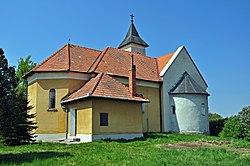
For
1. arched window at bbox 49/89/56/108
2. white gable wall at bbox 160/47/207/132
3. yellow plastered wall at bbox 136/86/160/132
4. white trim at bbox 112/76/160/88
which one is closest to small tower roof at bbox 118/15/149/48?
white gable wall at bbox 160/47/207/132

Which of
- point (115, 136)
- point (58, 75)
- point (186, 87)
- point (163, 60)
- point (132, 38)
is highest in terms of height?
point (132, 38)

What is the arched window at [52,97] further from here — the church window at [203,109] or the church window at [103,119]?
the church window at [203,109]

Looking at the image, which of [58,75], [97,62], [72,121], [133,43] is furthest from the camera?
[133,43]

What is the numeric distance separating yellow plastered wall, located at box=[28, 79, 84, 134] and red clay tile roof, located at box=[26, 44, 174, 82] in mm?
1212

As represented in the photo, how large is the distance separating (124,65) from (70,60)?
18.6 feet

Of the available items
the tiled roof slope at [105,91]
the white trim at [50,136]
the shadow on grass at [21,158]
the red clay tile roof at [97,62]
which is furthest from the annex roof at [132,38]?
the shadow on grass at [21,158]

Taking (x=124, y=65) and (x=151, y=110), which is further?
(x=124, y=65)

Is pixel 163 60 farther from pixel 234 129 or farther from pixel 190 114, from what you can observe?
pixel 234 129

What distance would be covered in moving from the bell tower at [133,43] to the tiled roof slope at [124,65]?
6962 millimetres

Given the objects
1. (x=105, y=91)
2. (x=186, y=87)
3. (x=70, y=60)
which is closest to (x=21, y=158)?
(x=105, y=91)

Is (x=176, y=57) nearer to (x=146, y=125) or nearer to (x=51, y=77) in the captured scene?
(x=146, y=125)

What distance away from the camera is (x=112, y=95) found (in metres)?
20.7

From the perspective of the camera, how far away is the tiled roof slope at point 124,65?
26.2 m

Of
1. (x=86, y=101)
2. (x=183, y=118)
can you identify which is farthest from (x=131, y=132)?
(x=183, y=118)
